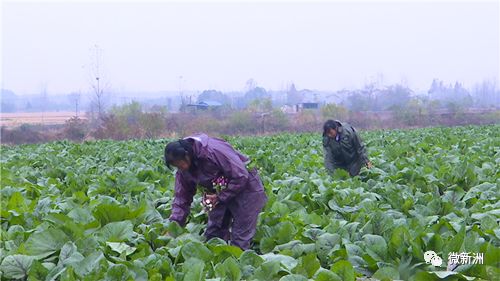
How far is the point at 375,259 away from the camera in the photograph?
4242mm

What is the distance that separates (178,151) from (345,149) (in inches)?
188

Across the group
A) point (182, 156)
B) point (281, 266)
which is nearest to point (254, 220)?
point (182, 156)

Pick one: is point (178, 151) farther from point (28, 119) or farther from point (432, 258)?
point (28, 119)

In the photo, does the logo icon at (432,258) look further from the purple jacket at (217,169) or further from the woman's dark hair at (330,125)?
the woman's dark hair at (330,125)

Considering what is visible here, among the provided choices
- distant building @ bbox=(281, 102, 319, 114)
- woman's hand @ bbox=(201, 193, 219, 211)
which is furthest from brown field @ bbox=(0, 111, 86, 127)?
woman's hand @ bbox=(201, 193, 219, 211)

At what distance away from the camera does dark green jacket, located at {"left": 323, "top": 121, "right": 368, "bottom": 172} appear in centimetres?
891

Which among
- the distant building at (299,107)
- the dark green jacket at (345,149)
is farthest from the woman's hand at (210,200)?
the distant building at (299,107)

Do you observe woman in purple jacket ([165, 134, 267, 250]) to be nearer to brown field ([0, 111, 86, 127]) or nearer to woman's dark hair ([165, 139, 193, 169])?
woman's dark hair ([165, 139, 193, 169])

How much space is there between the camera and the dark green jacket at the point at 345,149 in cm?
891

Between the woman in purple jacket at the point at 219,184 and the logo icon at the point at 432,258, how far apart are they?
158 centimetres

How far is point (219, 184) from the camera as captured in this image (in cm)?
509

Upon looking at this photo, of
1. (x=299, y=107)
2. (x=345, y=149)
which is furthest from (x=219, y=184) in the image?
(x=299, y=107)

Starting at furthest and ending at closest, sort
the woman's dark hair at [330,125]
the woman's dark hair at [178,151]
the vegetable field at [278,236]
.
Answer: the woman's dark hair at [330,125], the woman's dark hair at [178,151], the vegetable field at [278,236]

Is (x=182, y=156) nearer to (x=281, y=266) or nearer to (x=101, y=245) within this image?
(x=101, y=245)
